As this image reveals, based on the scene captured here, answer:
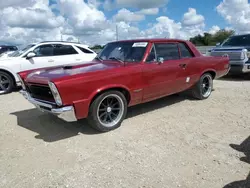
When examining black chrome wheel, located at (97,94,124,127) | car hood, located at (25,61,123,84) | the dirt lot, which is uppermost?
car hood, located at (25,61,123,84)

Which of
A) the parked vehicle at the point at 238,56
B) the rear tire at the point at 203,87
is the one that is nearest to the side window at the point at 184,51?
the rear tire at the point at 203,87

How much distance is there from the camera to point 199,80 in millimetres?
6055

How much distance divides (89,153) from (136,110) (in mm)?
2175

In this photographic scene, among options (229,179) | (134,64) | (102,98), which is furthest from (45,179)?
(134,64)

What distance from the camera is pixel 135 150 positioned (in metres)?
3.60

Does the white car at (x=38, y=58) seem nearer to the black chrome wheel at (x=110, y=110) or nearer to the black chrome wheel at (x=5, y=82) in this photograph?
the black chrome wheel at (x=5, y=82)

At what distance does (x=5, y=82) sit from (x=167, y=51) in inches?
217

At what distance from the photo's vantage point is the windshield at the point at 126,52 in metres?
4.85

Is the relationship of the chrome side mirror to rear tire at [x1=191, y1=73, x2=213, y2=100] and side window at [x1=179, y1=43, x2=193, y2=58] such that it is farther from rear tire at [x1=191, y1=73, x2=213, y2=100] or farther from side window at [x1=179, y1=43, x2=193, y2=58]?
rear tire at [x1=191, y1=73, x2=213, y2=100]

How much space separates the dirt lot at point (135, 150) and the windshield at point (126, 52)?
1256 mm

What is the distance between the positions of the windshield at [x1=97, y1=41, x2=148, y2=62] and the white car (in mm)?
2336

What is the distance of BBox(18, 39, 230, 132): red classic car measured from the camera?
3812mm

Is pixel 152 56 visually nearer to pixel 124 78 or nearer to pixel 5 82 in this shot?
pixel 124 78

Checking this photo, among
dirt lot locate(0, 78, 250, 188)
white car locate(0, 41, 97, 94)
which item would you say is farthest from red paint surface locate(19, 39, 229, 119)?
white car locate(0, 41, 97, 94)
